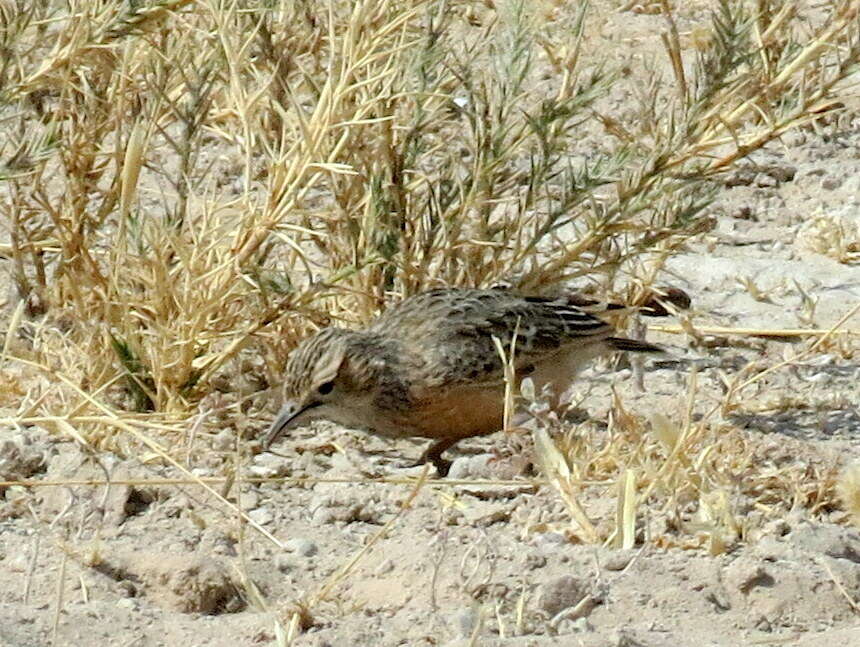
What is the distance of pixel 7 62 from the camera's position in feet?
17.0

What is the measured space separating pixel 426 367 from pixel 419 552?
50.1 inches

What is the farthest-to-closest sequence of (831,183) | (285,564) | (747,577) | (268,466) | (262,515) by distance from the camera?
(831,183), (268,466), (262,515), (285,564), (747,577)

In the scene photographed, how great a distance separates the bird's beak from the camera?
6.15 meters

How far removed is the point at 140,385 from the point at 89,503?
776 millimetres

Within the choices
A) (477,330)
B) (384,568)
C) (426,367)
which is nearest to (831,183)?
(477,330)

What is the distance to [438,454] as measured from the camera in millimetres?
6355

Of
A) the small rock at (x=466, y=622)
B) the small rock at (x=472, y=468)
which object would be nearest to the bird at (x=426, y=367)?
the small rock at (x=472, y=468)

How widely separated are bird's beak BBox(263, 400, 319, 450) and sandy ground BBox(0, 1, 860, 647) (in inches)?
3.2

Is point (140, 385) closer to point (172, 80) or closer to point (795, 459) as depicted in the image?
point (172, 80)

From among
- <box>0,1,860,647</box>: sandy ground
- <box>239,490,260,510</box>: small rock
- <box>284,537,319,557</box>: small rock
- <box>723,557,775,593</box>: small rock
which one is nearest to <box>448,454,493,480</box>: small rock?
<box>0,1,860,647</box>: sandy ground

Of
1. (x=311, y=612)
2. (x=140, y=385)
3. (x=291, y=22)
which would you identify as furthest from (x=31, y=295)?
(x=311, y=612)

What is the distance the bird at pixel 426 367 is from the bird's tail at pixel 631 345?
0.82 feet

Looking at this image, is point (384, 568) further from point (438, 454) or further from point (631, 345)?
point (631, 345)

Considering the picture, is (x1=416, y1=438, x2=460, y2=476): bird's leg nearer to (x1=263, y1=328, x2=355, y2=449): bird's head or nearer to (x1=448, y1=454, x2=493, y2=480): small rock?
(x1=448, y1=454, x2=493, y2=480): small rock
